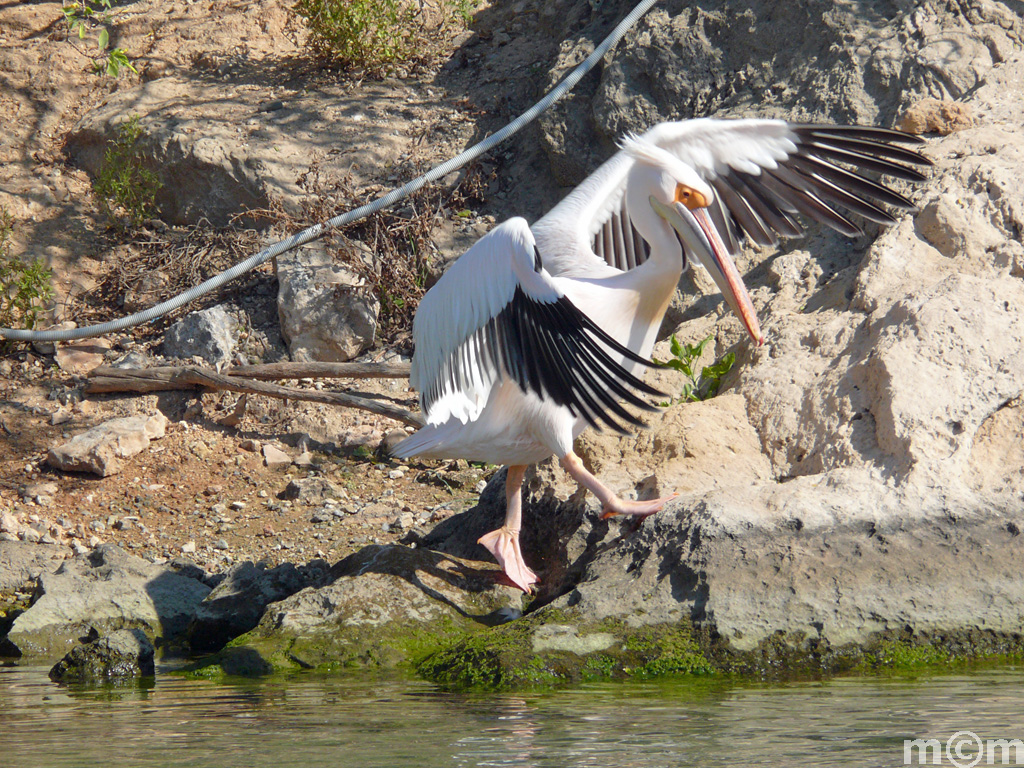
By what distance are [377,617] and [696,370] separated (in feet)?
7.46

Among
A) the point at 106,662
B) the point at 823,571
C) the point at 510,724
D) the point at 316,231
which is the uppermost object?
the point at 316,231

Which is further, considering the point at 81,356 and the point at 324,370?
the point at 81,356

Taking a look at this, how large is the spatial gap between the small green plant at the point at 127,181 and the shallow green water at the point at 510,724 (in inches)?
230

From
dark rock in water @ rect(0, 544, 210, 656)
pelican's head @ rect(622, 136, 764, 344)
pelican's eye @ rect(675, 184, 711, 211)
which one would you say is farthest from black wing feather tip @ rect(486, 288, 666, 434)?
dark rock in water @ rect(0, 544, 210, 656)

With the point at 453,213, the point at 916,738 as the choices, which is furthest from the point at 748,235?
the point at 453,213

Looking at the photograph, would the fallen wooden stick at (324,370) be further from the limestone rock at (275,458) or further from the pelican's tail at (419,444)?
the pelican's tail at (419,444)

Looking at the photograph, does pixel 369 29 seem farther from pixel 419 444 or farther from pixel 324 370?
pixel 419 444

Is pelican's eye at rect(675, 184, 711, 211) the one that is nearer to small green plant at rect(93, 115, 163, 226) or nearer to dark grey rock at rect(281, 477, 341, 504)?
dark grey rock at rect(281, 477, 341, 504)

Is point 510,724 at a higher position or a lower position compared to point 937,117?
lower

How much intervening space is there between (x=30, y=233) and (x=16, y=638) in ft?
17.2

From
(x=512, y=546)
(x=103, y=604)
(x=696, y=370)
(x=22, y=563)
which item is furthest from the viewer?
(x=22, y=563)

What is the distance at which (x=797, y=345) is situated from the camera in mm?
5262

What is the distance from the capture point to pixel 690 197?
4.72m

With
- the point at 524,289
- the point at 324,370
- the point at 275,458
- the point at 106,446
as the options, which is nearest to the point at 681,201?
the point at 524,289
